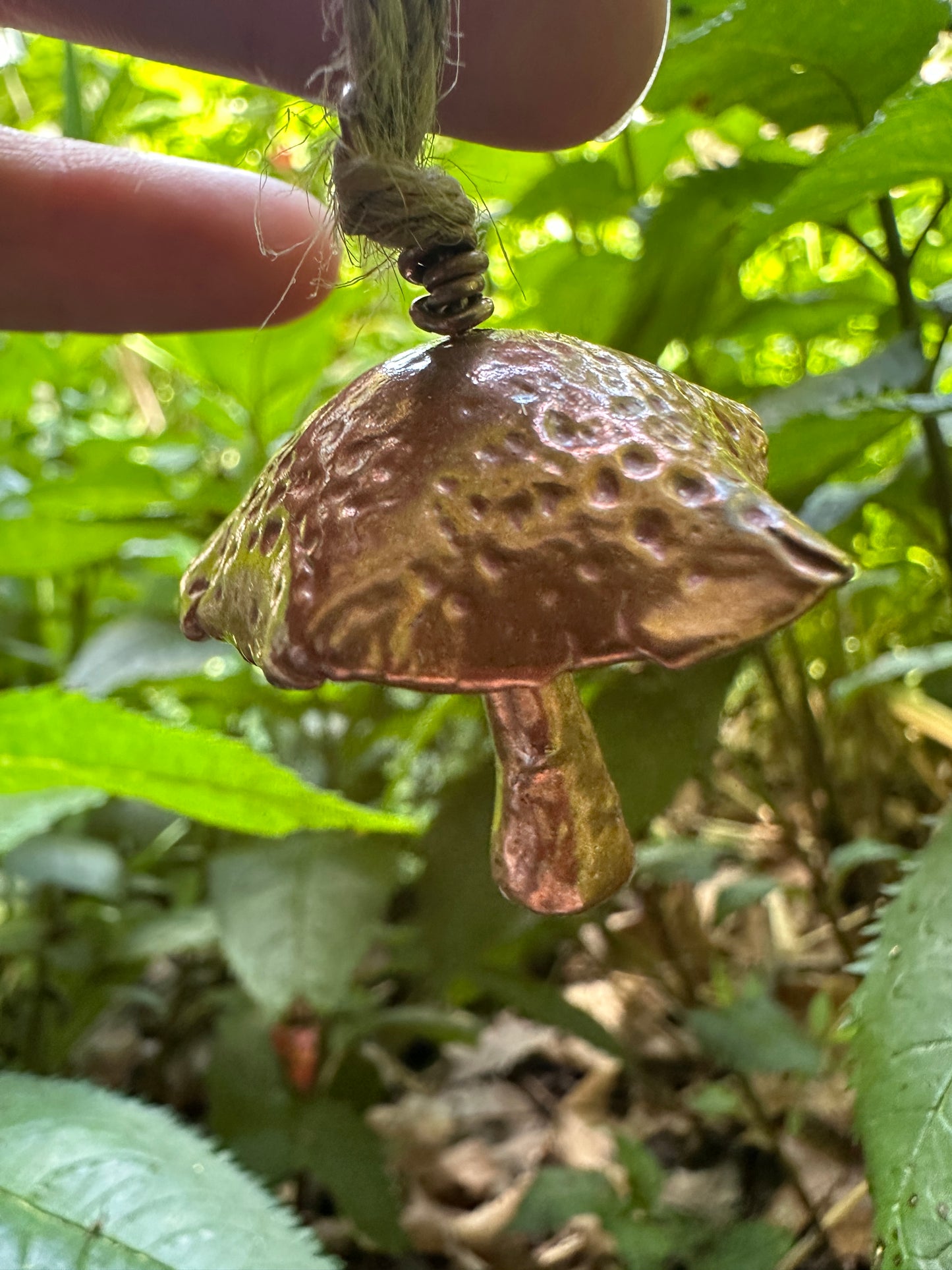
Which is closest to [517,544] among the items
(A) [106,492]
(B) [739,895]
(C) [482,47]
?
(C) [482,47]

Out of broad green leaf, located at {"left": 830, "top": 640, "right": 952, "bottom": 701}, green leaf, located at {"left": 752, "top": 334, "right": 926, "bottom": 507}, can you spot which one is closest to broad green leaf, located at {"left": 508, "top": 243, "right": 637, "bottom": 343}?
green leaf, located at {"left": 752, "top": 334, "right": 926, "bottom": 507}

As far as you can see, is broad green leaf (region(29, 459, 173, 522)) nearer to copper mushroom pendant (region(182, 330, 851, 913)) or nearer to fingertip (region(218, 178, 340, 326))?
fingertip (region(218, 178, 340, 326))

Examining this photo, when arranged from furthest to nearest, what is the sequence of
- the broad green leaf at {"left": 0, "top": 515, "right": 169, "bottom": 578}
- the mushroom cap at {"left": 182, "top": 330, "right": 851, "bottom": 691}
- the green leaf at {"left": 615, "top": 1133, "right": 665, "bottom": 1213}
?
1. the broad green leaf at {"left": 0, "top": 515, "right": 169, "bottom": 578}
2. the green leaf at {"left": 615, "top": 1133, "right": 665, "bottom": 1213}
3. the mushroom cap at {"left": 182, "top": 330, "right": 851, "bottom": 691}

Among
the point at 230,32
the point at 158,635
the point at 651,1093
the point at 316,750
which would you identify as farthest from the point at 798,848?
the point at 230,32

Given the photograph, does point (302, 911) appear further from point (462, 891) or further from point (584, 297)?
point (584, 297)

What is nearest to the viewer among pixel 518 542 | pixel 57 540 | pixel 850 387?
pixel 518 542

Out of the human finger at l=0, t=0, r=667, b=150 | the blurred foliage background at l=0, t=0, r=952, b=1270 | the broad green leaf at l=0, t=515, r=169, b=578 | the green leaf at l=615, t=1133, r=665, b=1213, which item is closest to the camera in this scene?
the human finger at l=0, t=0, r=667, b=150

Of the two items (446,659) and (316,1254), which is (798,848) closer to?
(316,1254)

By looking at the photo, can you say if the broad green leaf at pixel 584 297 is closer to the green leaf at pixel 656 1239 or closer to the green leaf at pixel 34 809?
the green leaf at pixel 34 809
